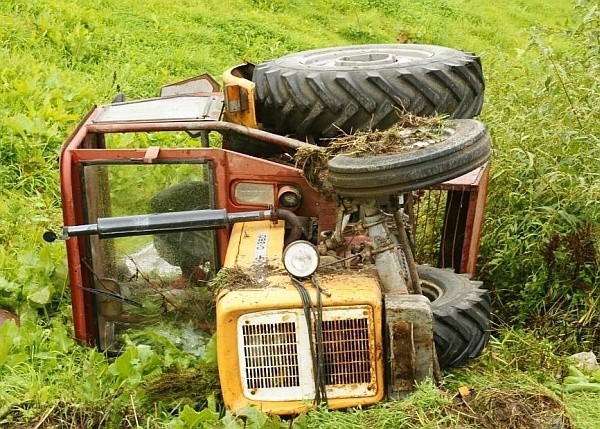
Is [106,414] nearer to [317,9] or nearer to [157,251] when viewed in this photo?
[157,251]

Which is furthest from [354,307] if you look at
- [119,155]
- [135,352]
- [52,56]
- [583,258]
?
[52,56]

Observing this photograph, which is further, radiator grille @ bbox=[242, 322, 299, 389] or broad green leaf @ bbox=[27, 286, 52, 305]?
broad green leaf @ bbox=[27, 286, 52, 305]

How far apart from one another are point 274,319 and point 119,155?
124 centimetres

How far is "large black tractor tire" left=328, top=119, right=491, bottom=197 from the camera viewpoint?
141 inches

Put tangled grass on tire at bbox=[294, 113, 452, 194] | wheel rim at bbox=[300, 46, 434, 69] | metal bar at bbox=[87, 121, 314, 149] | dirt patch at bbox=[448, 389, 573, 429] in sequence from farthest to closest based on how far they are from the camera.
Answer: wheel rim at bbox=[300, 46, 434, 69] < metal bar at bbox=[87, 121, 314, 149] < tangled grass on tire at bbox=[294, 113, 452, 194] < dirt patch at bbox=[448, 389, 573, 429]

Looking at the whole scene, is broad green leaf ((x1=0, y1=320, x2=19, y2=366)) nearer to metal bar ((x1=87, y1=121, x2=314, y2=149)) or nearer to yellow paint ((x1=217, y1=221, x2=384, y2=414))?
metal bar ((x1=87, y1=121, x2=314, y2=149))

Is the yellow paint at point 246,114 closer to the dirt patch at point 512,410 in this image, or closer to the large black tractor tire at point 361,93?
the large black tractor tire at point 361,93

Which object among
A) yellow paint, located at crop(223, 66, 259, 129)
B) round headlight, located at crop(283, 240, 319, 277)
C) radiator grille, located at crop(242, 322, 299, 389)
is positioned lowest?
radiator grille, located at crop(242, 322, 299, 389)

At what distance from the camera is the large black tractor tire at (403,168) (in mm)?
3590

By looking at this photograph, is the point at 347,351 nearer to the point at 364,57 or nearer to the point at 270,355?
the point at 270,355

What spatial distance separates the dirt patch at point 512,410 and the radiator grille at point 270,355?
0.63 metres

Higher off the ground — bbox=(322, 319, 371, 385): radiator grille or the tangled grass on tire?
the tangled grass on tire

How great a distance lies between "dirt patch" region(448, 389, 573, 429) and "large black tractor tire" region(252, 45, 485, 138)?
1400 mm

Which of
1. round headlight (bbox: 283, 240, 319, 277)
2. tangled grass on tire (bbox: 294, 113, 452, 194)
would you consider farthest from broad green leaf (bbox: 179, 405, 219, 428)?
tangled grass on tire (bbox: 294, 113, 452, 194)
